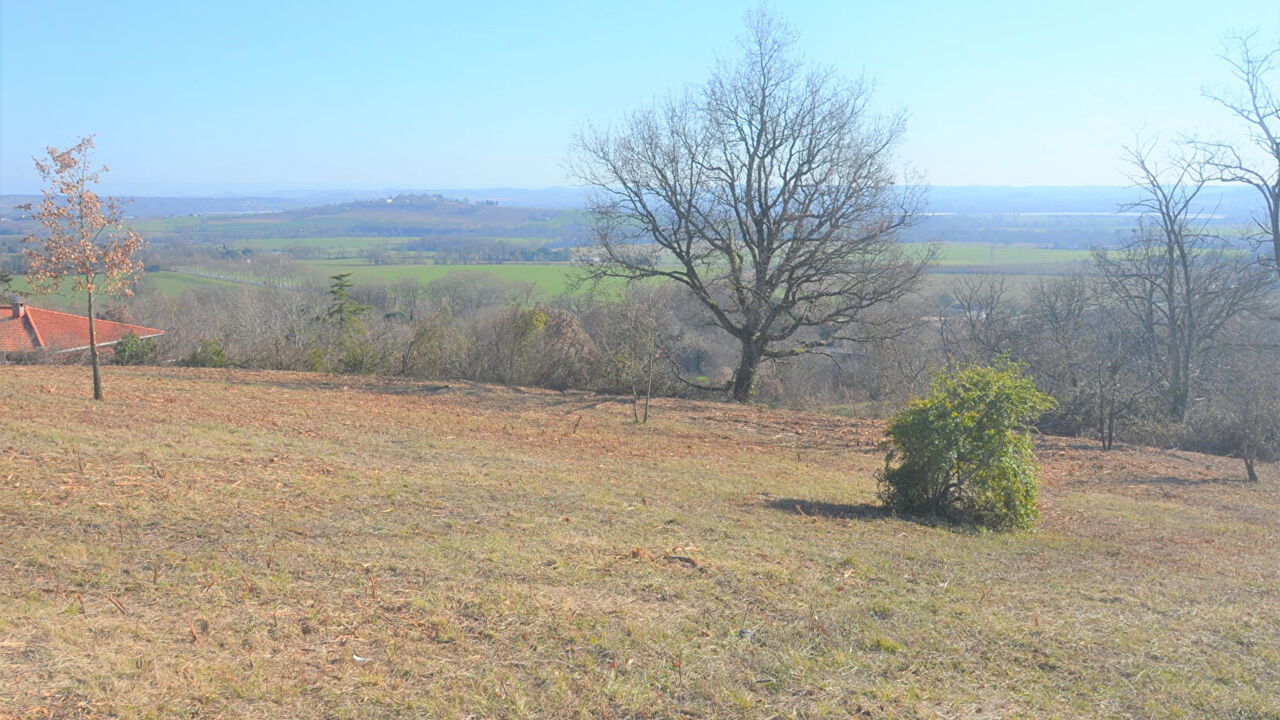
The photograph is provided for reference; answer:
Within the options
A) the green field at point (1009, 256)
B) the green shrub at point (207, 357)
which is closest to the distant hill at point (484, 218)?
the green field at point (1009, 256)

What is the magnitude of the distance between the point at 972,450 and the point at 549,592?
5571 mm

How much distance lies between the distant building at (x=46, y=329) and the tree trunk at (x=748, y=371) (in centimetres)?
1760

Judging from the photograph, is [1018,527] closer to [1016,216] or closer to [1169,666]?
[1169,666]

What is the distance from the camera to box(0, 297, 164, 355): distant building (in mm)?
25734

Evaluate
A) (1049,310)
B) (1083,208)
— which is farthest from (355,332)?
(1083,208)

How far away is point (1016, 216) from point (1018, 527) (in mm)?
92245

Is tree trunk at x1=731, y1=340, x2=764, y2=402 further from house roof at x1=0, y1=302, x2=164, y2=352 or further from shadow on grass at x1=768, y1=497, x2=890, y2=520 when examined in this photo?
house roof at x1=0, y1=302, x2=164, y2=352

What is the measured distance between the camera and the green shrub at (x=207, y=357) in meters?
20.3

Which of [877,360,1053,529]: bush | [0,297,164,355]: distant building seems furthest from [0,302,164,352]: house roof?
[877,360,1053,529]: bush

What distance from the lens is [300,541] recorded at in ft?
21.6

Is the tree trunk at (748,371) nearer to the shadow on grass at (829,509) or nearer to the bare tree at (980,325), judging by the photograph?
the bare tree at (980,325)

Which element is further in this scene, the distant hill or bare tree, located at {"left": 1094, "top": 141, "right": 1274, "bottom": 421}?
the distant hill

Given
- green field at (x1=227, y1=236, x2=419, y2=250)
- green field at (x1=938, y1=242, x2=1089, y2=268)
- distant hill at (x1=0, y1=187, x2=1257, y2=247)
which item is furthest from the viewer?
green field at (x1=227, y1=236, x2=419, y2=250)

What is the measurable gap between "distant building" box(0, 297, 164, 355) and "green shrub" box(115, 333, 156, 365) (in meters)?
5.20
